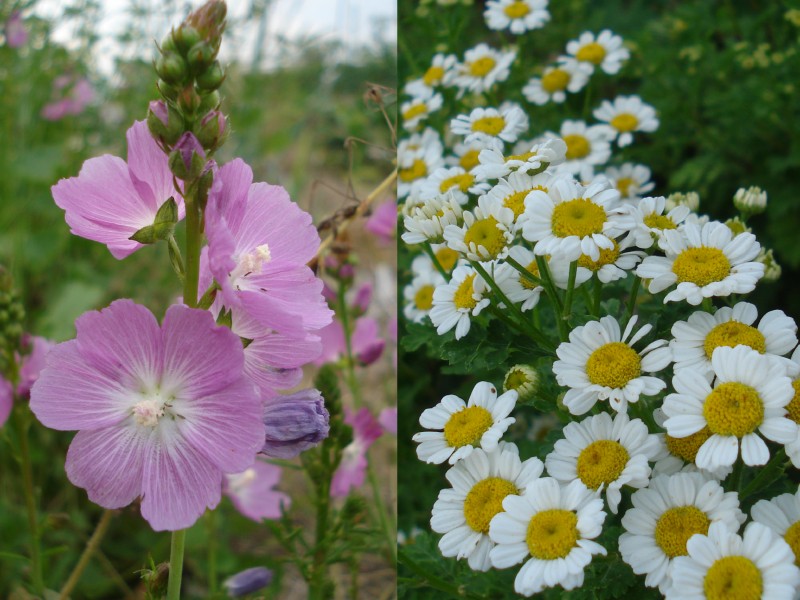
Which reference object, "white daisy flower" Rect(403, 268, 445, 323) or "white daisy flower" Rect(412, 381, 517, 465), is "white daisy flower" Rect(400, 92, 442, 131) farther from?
"white daisy flower" Rect(412, 381, 517, 465)

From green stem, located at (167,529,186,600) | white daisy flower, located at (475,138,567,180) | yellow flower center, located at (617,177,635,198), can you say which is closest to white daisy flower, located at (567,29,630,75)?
yellow flower center, located at (617,177,635,198)

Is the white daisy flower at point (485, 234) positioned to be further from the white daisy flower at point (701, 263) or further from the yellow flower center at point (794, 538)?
the yellow flower center at point (794, 538)

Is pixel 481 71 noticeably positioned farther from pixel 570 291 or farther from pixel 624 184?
pixel 570 291

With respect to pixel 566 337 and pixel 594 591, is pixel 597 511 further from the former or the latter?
pixel 566 337

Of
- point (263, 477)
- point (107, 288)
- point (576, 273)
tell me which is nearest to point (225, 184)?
point (576, 273)

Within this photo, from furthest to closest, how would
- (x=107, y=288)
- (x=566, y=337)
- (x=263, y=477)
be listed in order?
(x=107, y=288), (x=263, y=477), (x=566, y=337)

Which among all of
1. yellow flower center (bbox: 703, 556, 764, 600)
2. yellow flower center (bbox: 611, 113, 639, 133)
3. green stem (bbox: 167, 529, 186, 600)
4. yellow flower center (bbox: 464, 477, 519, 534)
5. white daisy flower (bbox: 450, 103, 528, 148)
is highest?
yellow flower center (bbox: 611, 113, 639, 133)

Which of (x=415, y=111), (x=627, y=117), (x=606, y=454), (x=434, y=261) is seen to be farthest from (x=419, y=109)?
(x=606, y=454)
